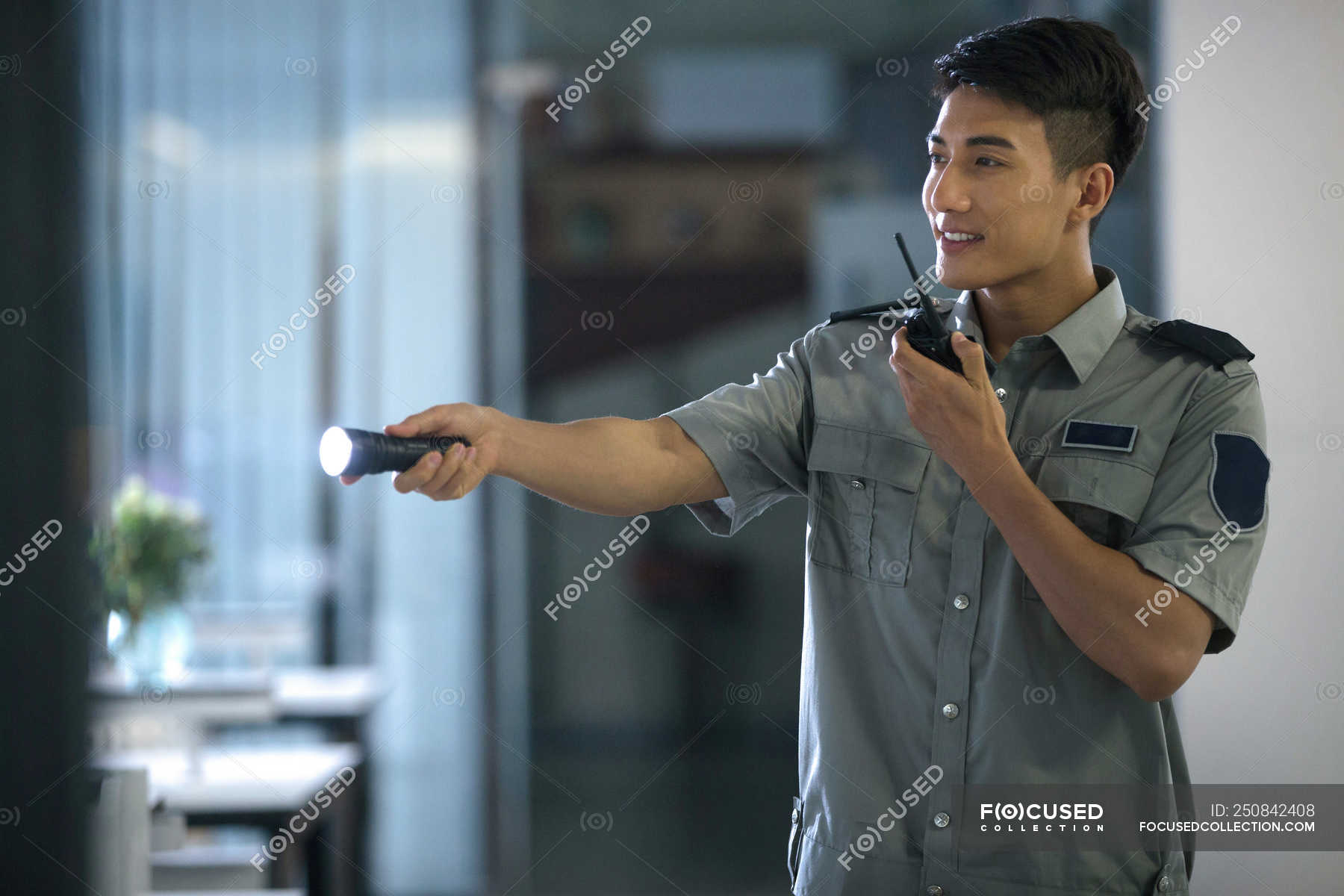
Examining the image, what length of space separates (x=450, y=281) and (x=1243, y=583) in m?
2.05

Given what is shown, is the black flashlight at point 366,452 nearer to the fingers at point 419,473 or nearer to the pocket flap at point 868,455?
the fingers at point 419,473

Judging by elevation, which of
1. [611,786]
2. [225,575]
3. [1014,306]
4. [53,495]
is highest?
[1014,306]

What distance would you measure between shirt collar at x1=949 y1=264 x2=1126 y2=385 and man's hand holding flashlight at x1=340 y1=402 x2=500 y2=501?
1.99ft

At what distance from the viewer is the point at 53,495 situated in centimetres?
208

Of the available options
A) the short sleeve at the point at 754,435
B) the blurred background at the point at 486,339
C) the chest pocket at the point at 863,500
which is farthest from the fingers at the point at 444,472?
the blurred background at the point at 486,339

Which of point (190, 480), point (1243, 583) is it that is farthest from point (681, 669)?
point (1243, 583)

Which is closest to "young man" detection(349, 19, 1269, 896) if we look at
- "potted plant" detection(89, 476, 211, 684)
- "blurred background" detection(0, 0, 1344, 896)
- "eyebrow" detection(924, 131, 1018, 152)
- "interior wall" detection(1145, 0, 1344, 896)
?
"eyebrow" detection(924, 131, 1018, 152)

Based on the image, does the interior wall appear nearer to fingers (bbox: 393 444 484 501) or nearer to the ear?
the ear

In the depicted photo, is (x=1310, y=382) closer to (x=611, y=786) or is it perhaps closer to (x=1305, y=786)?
(x=1305, y=786)

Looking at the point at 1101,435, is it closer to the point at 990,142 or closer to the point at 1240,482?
the point at 1240,482

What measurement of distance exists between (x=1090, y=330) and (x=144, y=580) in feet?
6.98

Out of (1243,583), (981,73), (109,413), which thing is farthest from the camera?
(109,413)

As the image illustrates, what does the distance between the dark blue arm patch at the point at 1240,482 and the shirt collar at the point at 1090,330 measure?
0.16 meters

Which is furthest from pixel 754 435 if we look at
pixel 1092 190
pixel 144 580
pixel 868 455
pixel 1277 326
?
pixel 144 580
